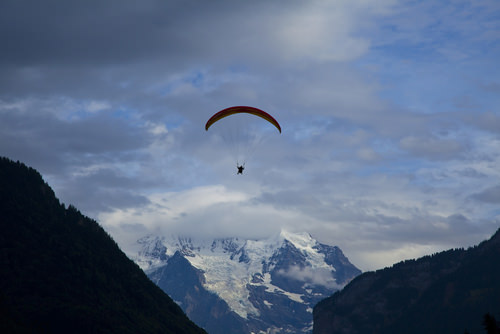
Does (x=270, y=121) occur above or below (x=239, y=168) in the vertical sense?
Answer: above

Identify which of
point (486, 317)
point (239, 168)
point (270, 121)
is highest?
point (270, 121)

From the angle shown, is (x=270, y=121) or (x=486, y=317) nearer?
(x=486, y=317)

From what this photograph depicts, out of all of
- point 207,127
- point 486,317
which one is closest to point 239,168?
point 207,127

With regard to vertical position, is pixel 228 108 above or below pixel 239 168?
above

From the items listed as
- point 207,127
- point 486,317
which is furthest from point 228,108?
point 486,317

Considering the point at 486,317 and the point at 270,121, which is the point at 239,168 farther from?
the point at 486,317

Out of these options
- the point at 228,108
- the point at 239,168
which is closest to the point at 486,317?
the point at 239,168

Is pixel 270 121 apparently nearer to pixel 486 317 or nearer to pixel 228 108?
pixel 228 108

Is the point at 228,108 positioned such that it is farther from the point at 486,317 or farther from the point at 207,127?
the point at 486,317

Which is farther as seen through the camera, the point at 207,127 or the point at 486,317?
the point at 207,127
